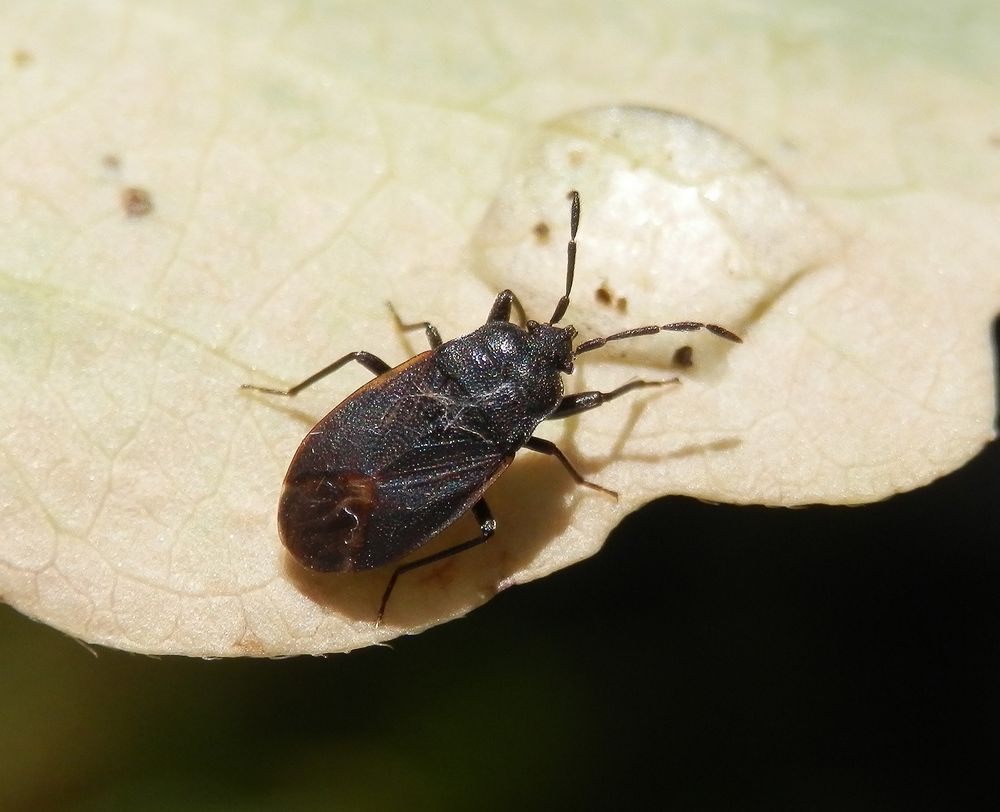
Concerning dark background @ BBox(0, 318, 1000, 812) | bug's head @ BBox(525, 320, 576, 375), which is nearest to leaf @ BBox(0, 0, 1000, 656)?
bug's head @ BBox(525, 320, 576, 375)

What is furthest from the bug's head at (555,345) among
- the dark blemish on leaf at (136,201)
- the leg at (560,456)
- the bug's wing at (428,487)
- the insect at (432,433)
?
the dark blemish on leaf at (136,201)

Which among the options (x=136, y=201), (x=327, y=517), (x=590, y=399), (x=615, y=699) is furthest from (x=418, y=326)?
(x=615, y=699)

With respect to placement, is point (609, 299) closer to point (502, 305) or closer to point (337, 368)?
point (502, 305)

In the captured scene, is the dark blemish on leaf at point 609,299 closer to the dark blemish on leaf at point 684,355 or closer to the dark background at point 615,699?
the dark blemish on leaf at point 684,355

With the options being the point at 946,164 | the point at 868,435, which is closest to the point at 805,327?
the point at 868,435

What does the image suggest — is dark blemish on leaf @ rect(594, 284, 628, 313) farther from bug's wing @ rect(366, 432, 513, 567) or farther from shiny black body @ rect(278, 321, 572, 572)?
bug's wing @ rect(366, 432, 513, 567)

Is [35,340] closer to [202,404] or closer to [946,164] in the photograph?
[202,404]
